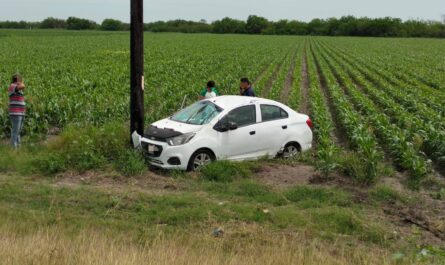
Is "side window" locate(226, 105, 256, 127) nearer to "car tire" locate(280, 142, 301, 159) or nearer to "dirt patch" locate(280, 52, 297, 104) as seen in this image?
"car tire" locate(280, 142, 301, 159)

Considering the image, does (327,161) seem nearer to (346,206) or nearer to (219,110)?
(346,206)

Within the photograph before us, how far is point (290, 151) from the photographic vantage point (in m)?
12.1

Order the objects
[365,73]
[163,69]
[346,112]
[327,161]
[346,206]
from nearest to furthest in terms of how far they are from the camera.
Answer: [346,206] < [327,161] < [346,112] < [163,69] < [365,73]

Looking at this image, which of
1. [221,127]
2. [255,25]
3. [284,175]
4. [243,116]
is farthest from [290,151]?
[255,25]

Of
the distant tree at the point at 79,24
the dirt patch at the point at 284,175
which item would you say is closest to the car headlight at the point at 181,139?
the dirt patch at the point at 284,175

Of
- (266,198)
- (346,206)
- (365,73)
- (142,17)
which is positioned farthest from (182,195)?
(365,73)

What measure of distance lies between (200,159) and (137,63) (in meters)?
2.54

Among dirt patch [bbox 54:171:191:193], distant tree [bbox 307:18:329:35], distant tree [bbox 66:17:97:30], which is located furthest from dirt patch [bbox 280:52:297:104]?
distant tree [bbox 66:17:97:30]

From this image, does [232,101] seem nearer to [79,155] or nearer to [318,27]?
[79,155]

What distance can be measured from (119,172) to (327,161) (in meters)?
3.94

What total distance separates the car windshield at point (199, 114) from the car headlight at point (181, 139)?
0.51 m

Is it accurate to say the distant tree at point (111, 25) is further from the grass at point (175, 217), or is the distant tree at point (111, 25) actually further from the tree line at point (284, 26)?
the grass at point (175, 217)

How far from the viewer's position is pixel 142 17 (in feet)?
37.9

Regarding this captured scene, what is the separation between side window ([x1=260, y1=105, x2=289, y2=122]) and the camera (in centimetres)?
1188
